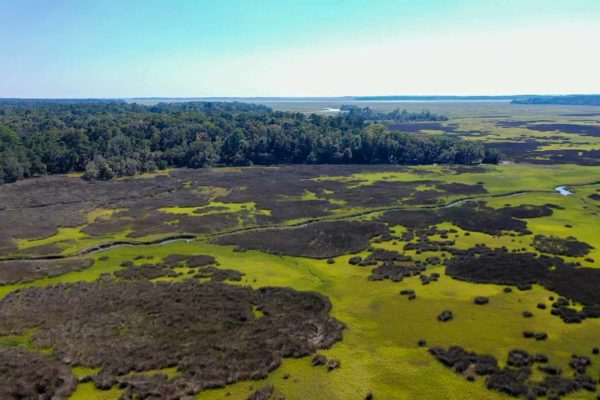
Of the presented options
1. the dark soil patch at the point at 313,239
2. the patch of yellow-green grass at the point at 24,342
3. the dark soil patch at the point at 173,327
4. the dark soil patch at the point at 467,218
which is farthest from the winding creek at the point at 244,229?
the patch of yellow-green grass at the point at 24,342

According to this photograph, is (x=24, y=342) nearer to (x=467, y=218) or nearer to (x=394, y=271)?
(x=394, y=271)

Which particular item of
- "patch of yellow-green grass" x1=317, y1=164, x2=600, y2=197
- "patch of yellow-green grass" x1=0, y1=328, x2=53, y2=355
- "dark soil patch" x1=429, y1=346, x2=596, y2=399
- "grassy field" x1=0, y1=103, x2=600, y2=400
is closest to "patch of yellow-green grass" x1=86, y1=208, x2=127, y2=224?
"grassy field" x1=0, y1=103, x2=600, y2=400

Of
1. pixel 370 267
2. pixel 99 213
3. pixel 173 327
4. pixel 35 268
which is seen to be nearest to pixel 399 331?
pixel 370 267

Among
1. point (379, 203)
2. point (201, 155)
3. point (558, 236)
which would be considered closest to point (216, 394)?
point (558, 236)

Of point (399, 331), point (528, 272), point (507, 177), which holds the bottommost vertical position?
point (399, 331)

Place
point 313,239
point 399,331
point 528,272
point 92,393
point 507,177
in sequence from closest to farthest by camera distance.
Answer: point 92,393 → point 399,331 → point 528,272 → point 313,239 → point 507,177

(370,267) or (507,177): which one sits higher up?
(507,177)

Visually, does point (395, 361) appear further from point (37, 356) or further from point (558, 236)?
point (558, 236)

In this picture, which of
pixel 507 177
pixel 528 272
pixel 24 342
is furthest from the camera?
pixel 507 177
